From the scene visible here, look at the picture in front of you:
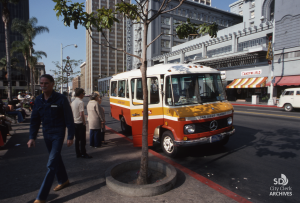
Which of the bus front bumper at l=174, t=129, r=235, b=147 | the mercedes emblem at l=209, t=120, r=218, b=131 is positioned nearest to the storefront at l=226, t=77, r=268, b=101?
the mercedes emblem at l=209, t=120, r=218, b=131

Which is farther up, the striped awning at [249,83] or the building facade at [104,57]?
the building facade at [104,57]

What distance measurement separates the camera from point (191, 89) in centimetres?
564

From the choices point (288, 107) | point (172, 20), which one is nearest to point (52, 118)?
point (288, 107)

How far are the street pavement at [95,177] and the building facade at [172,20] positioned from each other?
52845mm

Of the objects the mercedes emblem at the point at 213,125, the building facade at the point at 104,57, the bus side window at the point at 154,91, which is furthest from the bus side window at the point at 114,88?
the building facade at the point at 104,57

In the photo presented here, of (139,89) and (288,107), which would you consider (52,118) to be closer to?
(139,89)

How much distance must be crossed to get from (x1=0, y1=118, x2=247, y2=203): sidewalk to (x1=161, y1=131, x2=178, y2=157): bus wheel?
0.42 m

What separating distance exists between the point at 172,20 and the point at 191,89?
63.8m

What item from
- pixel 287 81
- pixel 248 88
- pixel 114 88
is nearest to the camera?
pixel 114 88

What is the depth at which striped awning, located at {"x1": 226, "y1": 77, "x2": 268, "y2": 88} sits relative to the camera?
95.5ft

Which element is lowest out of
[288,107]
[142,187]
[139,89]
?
[142,187]

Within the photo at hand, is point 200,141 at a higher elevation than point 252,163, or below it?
higher

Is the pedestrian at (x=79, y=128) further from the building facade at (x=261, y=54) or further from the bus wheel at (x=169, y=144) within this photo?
the building facade at (x=261, y=54)

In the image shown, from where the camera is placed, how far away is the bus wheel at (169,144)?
5.41 m
